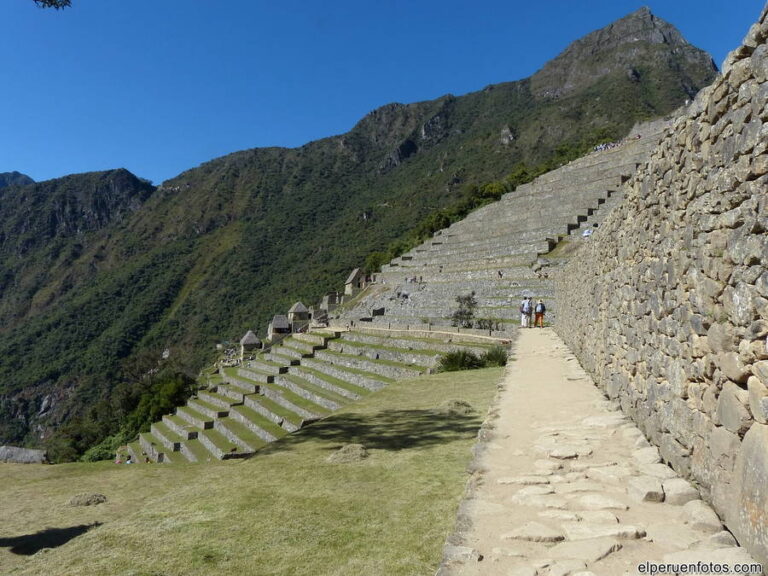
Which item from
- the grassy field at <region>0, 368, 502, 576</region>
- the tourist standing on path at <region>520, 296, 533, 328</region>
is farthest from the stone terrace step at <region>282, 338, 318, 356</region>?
the grassy field at <region>0, 368, 502, 576</region>

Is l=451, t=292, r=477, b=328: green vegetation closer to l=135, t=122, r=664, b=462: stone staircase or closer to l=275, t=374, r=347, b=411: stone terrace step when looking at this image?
l=135, t=122, r=664, b=462: stone staircase

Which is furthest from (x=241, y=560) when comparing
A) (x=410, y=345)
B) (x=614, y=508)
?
(x=410, y=345)

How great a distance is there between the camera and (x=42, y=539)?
470cm

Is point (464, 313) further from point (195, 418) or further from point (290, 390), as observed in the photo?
point (195, 418)

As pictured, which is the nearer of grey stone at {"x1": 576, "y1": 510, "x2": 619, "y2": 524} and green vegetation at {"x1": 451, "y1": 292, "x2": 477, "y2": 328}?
grey stone at {"x1": 576, "y1": 510, "x2": 619, "y2": 524}

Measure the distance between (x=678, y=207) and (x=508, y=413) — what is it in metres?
2.77

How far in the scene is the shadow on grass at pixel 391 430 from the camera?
20.5ft

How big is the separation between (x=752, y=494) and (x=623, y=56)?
426ft

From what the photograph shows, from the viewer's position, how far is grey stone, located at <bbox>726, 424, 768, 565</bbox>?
1.89m

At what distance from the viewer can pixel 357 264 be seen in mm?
73000

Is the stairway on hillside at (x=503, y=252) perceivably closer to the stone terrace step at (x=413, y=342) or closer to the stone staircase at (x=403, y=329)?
the stone staircase at (x=403, y=329)

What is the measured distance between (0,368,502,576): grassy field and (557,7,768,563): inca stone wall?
1736 millimetres

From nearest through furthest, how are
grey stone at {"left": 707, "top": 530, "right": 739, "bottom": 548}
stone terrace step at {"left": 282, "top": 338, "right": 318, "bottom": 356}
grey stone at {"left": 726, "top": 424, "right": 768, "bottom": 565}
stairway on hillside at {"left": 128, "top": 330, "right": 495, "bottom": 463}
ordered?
1. grey stone at {"left": 726, "top": 424, "right": 768, "bottom": 565}
2. grey stone at {"left": 707, "top": 530, "right": 739, "bottom": 548}
3. stairway on hillside at {"left": 128, "top": 330, "right": 495, "bottom": 463}
4. stone terrace step at {"left": 282, "top": 338, "right": 318, "bottom": 356}

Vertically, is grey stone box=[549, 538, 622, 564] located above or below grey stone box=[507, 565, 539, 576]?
above
